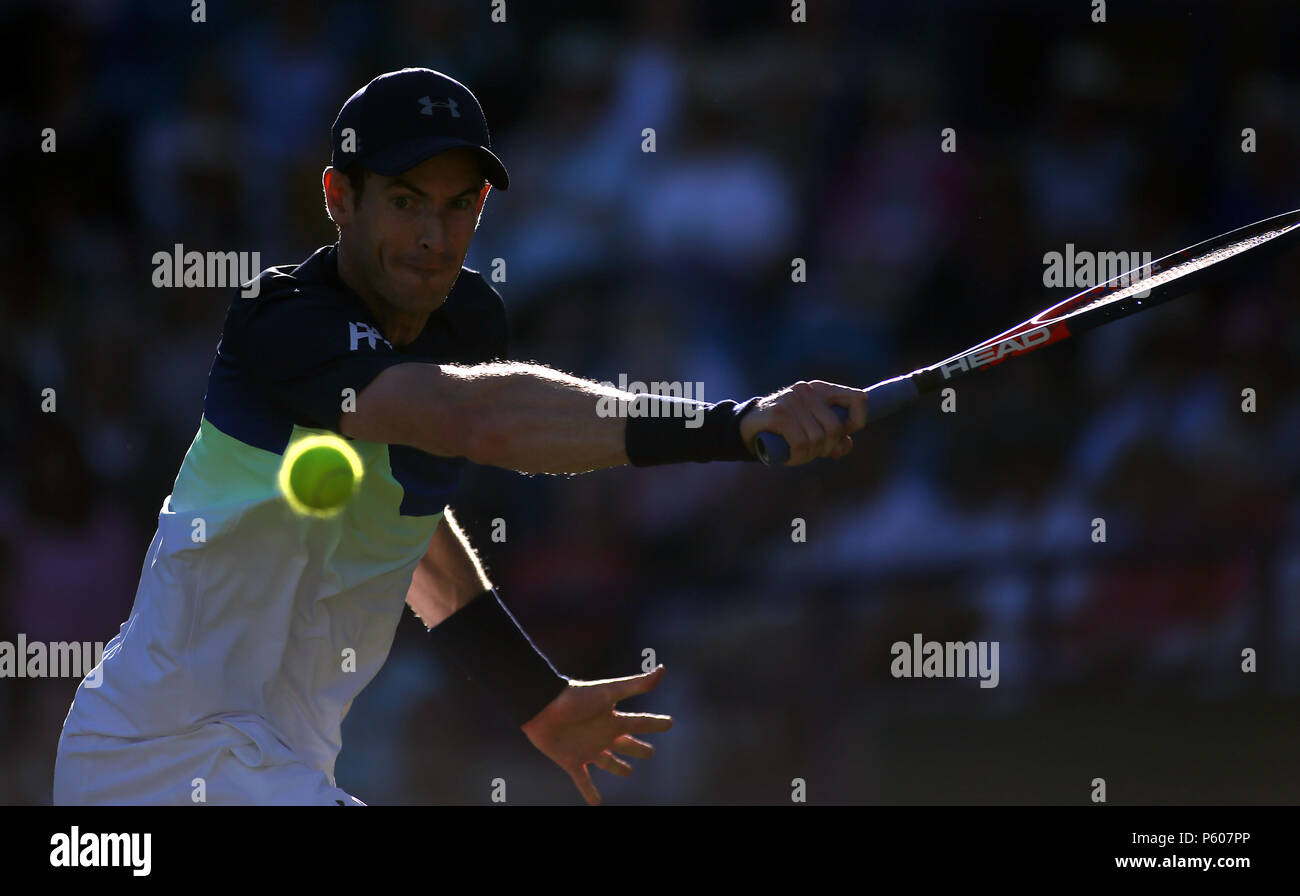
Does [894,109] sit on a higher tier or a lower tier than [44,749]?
higher

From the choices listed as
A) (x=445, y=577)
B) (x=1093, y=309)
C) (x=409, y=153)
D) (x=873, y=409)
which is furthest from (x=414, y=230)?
(x=1093, y=309)

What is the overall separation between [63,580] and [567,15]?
328 centimetres

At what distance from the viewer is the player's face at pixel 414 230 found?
3.53m

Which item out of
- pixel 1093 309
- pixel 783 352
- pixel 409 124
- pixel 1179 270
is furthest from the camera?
pixel 783 352

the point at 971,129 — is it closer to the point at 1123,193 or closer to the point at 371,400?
the point at 1123,193

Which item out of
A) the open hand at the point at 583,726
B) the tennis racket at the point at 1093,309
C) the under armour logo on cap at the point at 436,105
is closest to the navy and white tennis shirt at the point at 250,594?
the under armour logo on cap at the point at 436,105

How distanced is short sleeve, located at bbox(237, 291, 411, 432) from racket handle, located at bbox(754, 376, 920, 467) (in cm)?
78

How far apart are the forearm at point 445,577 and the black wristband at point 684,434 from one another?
1.13 m

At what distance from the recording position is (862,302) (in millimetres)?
6852

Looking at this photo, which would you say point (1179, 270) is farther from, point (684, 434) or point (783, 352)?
point (783, 352)

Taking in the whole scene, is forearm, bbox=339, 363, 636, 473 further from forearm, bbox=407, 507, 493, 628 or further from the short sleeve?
forearm, bbox=407, 507, 493, 628

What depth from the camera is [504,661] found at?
13.3 feet

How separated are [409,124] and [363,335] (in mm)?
508
